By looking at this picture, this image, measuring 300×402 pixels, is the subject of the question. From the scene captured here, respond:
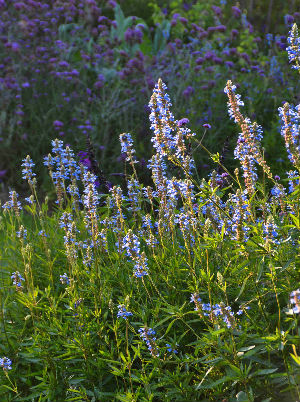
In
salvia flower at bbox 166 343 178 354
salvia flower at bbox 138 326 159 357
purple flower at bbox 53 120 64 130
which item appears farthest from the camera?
purple flower at bbox 53 120 64 130

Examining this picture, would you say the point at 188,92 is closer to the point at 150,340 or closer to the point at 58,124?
the point at 58,124

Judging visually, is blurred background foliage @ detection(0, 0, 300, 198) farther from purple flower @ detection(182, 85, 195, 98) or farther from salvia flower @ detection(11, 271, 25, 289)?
salvia flower @ detection(11, 271, 25, 289)

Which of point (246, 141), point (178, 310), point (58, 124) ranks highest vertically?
point (58, 124)

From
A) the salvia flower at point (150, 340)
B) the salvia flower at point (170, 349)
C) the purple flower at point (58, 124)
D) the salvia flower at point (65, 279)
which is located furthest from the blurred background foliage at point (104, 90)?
the salvia flower at point (150, 340)

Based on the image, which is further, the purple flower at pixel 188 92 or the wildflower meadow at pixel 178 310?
the purple flower at pixel 188 92

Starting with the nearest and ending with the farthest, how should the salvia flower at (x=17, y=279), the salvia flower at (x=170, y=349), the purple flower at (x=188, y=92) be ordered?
the salvia flower at (x=170, y=349)
the salvia flower at (x=17, y=279)
the purple flower at (x=188, y=92)

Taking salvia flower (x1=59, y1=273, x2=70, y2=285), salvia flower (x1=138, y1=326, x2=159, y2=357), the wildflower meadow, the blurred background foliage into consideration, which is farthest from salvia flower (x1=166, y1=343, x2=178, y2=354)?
the blurred background foliage

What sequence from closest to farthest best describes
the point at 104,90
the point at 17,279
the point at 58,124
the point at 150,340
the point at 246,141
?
1. the point at 150,340
2. the point at 246,141
3. the point at 17,279
4. the point at 58,124
5. the point at 104,90

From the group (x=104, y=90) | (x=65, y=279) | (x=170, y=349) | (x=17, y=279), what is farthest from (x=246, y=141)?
(x=104, y=90)

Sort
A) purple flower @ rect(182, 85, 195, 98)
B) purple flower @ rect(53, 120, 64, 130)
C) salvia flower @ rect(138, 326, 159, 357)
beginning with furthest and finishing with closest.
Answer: purple flower @ rect(182, 85, 195, 98) < purple flower @ rect(53, 120, 64, 130) < salvia flower @ rect(138, 326, 159, 357)

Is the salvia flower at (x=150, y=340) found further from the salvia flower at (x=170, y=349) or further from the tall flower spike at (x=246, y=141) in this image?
the tall flower spike at (x=246, y=141)

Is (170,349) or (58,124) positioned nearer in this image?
(170,349)

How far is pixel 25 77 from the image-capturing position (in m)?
7.36

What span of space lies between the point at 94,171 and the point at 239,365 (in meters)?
A: 2.56
